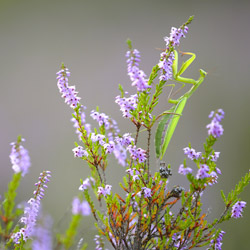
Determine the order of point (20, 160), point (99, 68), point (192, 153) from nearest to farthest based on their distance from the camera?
point (20, 160), point (192, 153), point (99, 68)

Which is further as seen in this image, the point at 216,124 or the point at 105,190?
the point at 105,190

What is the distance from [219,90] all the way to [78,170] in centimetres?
110

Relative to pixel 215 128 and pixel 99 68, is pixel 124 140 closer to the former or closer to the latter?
pixel 215 128

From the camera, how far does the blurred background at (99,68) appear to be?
221cm

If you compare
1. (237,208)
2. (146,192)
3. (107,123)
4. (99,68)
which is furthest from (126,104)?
(99,68)

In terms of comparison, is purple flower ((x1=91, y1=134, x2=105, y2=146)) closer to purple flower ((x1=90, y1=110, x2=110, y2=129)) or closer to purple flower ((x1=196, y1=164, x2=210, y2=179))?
purple flower ((x1=90, y1=110, x2=110, y2=129))

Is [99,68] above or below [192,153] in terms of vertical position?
above

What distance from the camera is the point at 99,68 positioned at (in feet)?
7.97

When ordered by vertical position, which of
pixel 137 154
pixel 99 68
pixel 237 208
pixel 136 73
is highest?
pixel 99 68

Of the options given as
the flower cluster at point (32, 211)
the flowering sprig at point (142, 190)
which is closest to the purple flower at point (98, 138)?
the flowering sprig at point (142, 190)

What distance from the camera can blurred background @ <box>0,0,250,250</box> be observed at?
2208 millimetres

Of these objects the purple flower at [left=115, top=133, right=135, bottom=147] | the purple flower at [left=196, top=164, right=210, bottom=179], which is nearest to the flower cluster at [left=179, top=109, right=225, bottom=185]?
the purple flower at [left=196, top=164, right=210, bottom=179]

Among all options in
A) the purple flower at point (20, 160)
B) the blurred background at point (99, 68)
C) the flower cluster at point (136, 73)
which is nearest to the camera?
the purple flower at point (20, 160)

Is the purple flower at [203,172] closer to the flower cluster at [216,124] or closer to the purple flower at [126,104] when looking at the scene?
the flower cluster at [216,124]
